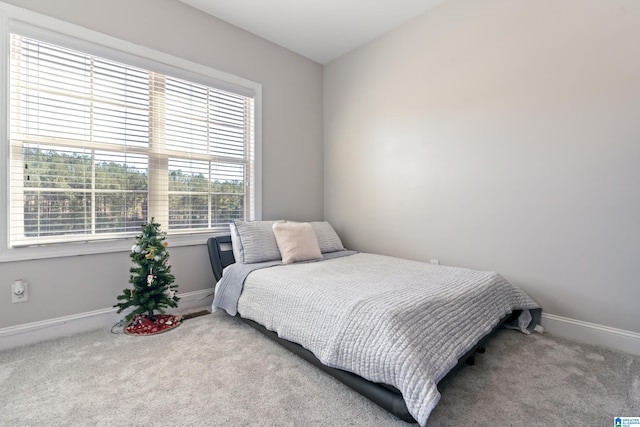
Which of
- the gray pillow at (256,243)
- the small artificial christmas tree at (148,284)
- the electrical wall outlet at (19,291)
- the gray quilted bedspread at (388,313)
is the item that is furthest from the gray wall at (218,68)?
the gray quilted bedspread at (388,313)

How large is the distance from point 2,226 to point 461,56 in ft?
12.5

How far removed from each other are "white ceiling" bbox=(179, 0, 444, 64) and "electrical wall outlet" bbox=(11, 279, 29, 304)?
2.70 m

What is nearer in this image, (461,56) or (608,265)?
(608,265)

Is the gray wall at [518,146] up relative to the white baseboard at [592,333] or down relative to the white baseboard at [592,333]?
up

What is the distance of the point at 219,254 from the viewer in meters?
2.79

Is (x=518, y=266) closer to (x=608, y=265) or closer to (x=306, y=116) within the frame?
(x=608, y=265)

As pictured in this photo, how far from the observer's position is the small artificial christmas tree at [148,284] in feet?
7.49

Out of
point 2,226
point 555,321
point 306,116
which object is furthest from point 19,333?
point 555,321

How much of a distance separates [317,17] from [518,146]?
88.6 inches

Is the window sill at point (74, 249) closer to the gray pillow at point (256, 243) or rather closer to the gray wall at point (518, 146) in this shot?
the gray pillow at point (256, 243)

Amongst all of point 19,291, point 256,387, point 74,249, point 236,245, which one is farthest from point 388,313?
point 19,291

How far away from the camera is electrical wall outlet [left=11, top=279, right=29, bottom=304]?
6.64 feet

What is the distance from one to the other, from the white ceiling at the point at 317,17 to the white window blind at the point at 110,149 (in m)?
0.74

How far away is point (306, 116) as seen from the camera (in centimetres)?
382
